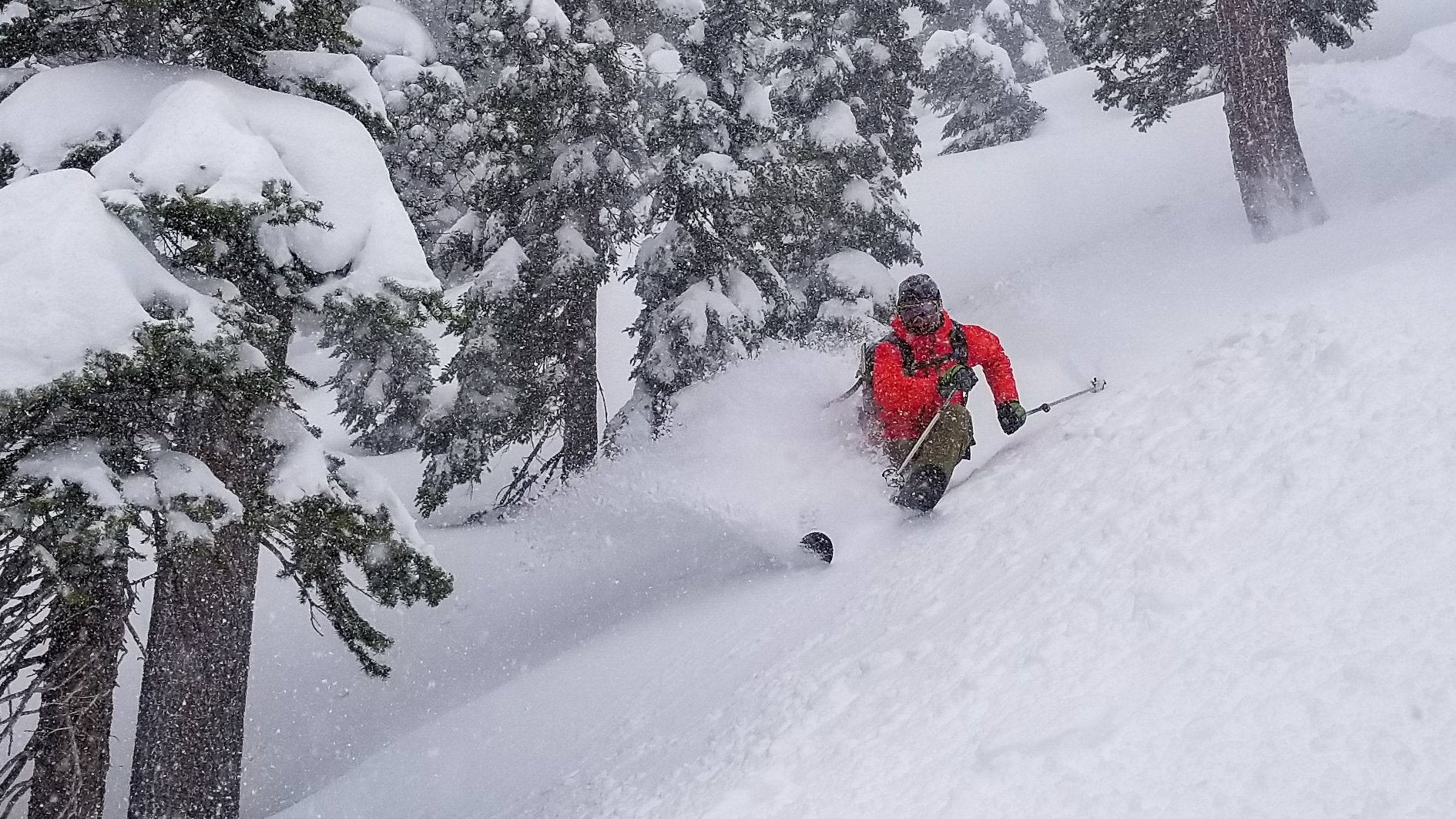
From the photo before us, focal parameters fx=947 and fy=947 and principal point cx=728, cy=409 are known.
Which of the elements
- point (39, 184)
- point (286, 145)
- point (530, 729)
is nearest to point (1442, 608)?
point (530, 729)

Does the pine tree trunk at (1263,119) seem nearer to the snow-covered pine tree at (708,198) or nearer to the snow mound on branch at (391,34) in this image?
the snow-covered pine tree at (708,198)

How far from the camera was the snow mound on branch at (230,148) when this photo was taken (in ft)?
17.0

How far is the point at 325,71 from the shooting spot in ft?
21.7

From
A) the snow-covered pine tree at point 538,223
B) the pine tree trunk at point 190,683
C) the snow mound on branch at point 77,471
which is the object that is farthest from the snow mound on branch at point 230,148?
the snow-covered pine tree at point 538,223

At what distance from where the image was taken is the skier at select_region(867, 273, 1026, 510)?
27.7 feet

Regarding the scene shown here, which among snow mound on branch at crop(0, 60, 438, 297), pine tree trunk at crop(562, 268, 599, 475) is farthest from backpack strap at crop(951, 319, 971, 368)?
pine tree trunk at crop(562, 268, 599, 475)

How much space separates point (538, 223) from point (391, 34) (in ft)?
43.2

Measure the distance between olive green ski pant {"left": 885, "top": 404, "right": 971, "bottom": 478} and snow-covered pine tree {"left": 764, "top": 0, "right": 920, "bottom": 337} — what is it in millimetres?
5482

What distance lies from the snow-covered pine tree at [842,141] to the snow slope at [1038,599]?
8.86ft

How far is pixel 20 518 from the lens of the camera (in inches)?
186

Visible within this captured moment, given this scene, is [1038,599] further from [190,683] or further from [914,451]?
[190,683]

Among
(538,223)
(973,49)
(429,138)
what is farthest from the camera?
(973,49)

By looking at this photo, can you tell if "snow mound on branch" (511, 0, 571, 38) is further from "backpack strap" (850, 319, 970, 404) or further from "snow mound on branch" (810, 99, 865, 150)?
"backpack strap" (850, 319, 970, 404)

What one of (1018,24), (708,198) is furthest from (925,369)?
(1018,24)
